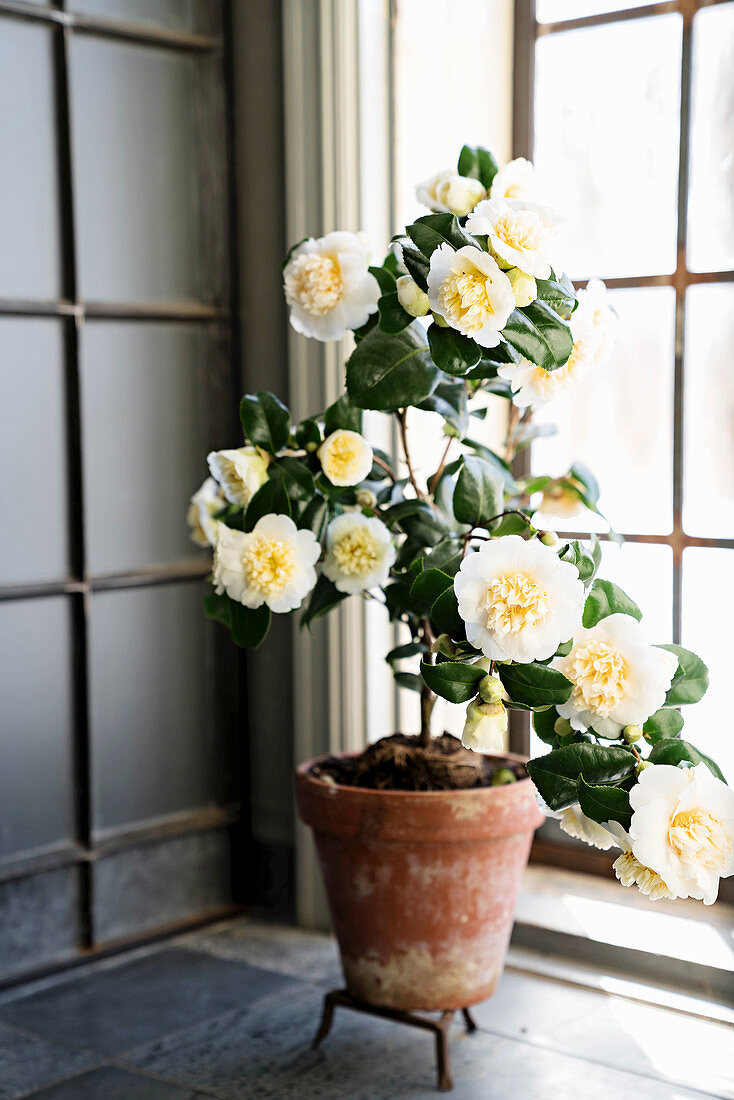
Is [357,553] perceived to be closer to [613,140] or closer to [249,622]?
[249,622]

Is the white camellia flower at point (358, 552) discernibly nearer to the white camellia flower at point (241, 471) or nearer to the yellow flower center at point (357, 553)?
the yellow flower center at point (357, 553)

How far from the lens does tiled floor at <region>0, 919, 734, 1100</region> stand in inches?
82.7

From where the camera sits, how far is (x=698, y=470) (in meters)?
2.54

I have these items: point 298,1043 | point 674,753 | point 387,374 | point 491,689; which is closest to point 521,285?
point 387,374

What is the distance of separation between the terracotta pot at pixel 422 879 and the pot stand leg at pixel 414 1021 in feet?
0.08

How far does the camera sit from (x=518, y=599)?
56.8 inches

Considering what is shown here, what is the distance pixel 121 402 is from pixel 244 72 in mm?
811

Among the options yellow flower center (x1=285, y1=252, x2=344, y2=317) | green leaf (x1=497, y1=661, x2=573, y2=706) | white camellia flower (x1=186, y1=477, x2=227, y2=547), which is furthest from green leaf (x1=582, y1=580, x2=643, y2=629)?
white camellia flower (x1=186, y1=477, x2=227, y2=547)

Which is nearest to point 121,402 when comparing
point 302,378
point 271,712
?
point 302,378

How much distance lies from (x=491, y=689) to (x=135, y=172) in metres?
1.62

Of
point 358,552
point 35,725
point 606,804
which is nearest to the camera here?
point 606,804

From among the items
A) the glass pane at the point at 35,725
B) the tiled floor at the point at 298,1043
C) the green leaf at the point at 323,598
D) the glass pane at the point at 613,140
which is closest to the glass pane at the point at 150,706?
the glass pane at the point at 35,725

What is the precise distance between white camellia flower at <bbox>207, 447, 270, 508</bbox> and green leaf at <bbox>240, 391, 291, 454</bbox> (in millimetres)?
17

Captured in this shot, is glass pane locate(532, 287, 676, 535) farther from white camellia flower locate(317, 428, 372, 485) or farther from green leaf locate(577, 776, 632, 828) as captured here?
green leaf locate(577, 776, 632, 828)
